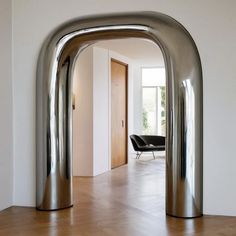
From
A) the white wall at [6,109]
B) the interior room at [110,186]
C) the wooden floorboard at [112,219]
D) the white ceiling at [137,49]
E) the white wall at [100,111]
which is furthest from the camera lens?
the white wall at [100,111]

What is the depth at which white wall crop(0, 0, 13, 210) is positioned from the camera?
505 cm

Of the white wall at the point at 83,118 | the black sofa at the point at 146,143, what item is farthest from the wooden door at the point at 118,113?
→ the white wall at the point at 83,118

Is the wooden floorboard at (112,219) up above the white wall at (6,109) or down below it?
below

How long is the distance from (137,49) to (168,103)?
403 centimetres

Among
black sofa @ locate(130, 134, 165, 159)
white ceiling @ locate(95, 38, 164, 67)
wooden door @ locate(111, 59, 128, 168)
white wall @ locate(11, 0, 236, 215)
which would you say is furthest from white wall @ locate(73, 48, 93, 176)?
white wall @ locate(11, 0, 236, 215)

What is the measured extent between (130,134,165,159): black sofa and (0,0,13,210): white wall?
5218mm

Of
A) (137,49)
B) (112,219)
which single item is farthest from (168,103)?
(137,49)

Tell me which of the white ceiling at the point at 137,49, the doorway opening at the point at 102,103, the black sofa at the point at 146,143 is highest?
the white ceiling at the point at 137,49

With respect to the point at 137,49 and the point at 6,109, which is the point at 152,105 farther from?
the point at 6,109

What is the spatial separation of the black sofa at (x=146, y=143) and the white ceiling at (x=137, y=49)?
2.03 metres

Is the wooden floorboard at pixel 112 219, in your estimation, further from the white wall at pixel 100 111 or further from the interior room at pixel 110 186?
the white wall at pixel 100 111

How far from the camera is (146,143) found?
10859 millimetres

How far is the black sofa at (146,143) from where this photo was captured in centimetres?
1030

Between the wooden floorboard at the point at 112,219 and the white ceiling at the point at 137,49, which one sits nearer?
the wooden floorboard at the point at 112,219
